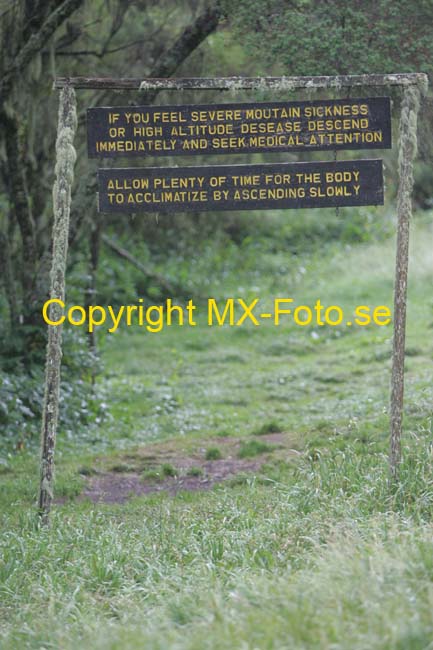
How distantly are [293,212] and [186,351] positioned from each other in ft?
35.1

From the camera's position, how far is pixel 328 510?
664 cm

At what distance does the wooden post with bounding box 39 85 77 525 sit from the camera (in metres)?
7.30

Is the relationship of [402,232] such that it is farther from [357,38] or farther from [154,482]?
[154,482]

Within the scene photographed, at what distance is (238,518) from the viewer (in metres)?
6.94

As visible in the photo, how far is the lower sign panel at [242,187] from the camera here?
728cm

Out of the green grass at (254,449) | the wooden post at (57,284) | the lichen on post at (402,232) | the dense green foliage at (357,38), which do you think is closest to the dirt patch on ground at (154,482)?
the green grass at (254,449)

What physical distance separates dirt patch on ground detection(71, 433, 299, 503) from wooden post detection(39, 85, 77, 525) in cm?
138

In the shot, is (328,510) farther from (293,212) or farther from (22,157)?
(293,212)

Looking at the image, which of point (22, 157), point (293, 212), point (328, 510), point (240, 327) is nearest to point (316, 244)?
point (293, 212)

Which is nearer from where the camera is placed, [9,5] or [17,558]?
[17,558]

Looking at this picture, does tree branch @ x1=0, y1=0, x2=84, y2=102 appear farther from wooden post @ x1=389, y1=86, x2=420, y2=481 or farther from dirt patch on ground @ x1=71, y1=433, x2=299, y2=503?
wooden post @ x1=389, y1=86, x2=420, y2=481

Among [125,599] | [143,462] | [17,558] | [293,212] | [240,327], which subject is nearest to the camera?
[125,599]
